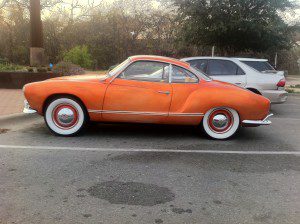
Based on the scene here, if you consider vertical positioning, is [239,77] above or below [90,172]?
above

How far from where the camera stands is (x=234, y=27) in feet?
48.4

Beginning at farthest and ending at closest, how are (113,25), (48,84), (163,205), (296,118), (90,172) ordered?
(113,25) < (296,118) < (48,84) < (90,172) < (163,205)

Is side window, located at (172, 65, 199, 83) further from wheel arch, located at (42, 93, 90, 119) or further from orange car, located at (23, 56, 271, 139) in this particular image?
wheel arch, located at (42, 93, 90, 119)

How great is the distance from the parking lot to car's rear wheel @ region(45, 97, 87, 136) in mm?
188

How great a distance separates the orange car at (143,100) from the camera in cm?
657

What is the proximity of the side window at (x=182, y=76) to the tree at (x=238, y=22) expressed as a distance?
8.32 meters

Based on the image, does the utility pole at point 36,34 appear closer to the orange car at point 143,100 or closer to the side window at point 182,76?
the orange car at point 143,100

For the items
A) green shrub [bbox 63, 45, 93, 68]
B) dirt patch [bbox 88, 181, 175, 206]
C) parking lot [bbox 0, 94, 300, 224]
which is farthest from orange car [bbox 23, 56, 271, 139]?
green shrub [bbox 63, 45, 93, 68]

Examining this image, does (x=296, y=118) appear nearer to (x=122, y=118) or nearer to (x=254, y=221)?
(x=122, y=118)

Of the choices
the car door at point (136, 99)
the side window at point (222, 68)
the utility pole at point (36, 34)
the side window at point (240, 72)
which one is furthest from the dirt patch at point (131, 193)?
the utility pole at point (36, 34)

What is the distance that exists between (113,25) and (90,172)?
1907 cm

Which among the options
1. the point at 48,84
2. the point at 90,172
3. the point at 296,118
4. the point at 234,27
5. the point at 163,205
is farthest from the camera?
the point at 234,27

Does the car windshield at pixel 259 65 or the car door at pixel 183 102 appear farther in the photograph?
the car windshield at pixel 259 65

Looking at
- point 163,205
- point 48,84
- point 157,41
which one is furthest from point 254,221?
point 157,41
